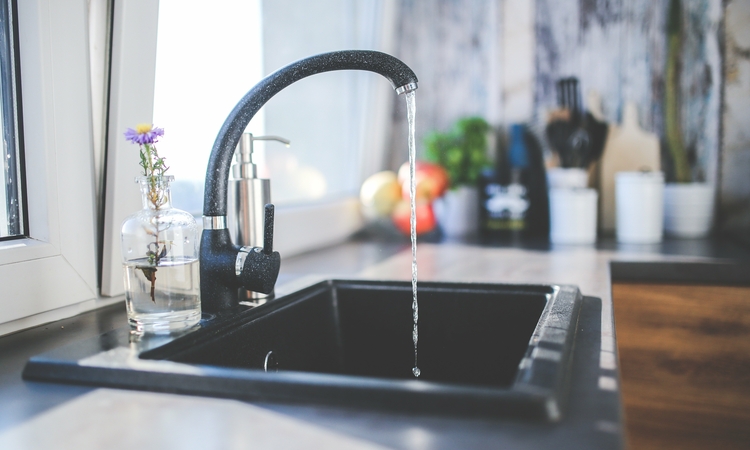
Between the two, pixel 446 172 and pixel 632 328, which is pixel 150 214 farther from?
pixel 446 172

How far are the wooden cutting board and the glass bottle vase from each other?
149 cm

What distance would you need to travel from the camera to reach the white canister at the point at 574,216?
174 centimetres

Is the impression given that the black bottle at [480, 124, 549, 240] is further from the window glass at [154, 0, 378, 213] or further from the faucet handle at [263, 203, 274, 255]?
the faucet handle at [263, 203, 274, 255]

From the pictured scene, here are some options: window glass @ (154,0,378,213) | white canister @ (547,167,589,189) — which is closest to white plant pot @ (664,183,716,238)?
white canister @ (547,167,589,189)

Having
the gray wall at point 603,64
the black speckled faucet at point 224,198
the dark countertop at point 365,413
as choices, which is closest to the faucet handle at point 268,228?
the black speckled faucet at point 224,198

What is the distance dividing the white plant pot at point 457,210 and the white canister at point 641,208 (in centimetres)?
42

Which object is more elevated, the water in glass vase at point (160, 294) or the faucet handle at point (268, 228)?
the faucet handle at point (268, 228)

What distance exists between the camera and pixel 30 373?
25.0 inches

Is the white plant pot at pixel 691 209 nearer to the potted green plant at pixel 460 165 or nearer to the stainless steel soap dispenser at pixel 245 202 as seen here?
the potted green plant at pixel 460 165

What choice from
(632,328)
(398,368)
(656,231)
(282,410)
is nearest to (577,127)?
(656,231)

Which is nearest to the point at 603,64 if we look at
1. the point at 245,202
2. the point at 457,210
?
the point at 457,210

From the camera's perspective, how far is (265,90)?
0.85m

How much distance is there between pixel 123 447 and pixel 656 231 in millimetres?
1547

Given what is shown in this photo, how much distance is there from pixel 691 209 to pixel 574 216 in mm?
334
